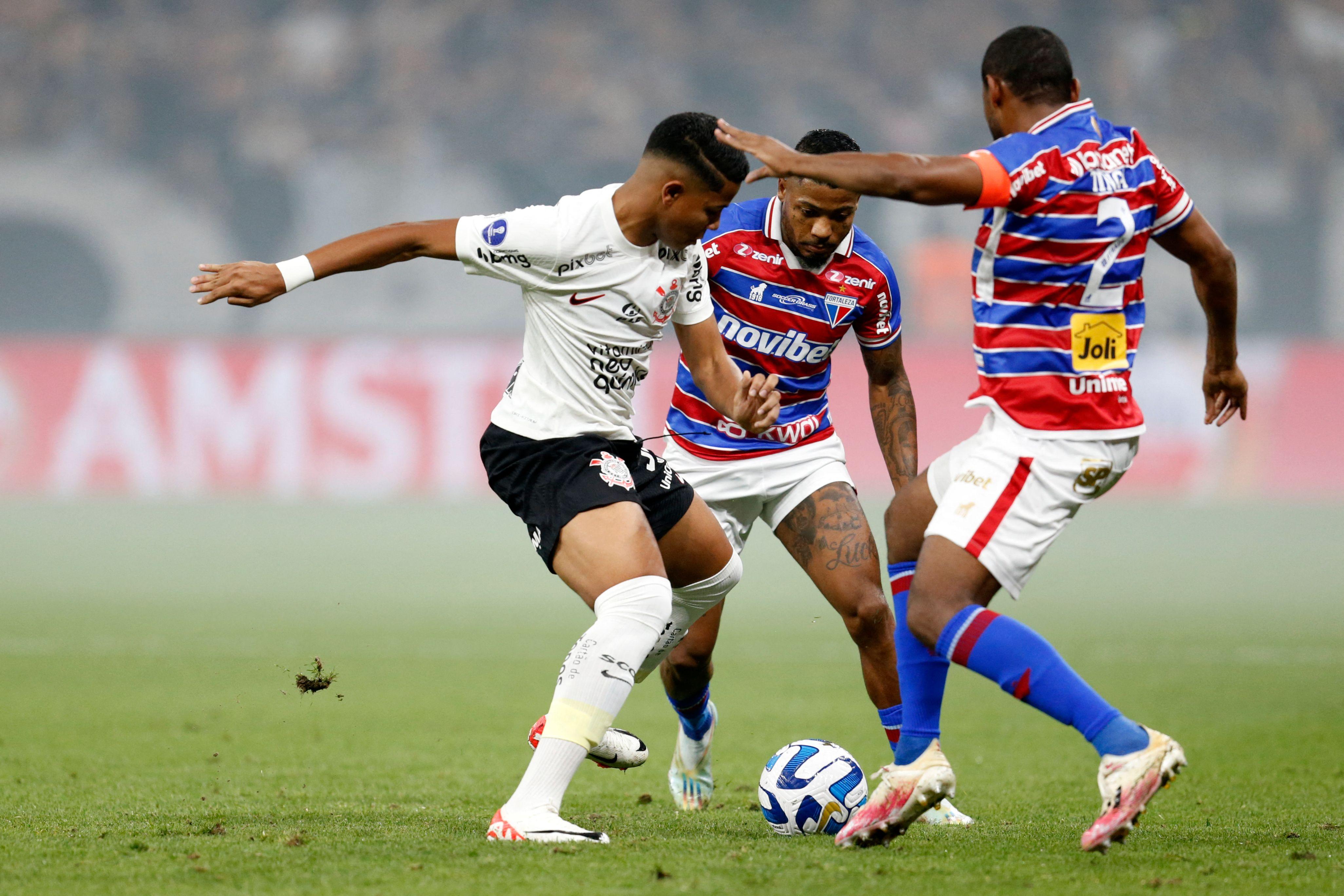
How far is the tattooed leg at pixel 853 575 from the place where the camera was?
16.8 ft

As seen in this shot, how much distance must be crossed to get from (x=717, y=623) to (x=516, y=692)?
2.69 meters

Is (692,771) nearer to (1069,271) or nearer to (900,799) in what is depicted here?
(900,799)

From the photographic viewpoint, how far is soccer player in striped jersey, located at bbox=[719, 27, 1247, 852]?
12.6ft

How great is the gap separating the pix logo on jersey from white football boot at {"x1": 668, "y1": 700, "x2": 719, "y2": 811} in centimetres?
203

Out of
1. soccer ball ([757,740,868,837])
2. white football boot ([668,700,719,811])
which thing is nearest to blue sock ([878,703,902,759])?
soccer ball ([757,740,868,837])

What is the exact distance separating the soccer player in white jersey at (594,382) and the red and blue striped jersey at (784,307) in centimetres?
68

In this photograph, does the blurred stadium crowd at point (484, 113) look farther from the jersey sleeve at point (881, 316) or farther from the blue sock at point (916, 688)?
the blue sock at point (916, 688)

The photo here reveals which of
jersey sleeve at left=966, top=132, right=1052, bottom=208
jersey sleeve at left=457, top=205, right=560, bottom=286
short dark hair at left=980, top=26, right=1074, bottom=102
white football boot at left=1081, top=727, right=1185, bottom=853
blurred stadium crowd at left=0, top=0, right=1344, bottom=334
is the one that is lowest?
white football boot at left=1081, top=727, right=1185, bottom=853

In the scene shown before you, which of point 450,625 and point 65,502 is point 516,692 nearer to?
point 450,625

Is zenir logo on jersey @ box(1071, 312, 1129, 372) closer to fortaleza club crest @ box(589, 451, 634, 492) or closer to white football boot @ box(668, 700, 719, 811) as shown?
fortaleza club crest @ box(589, 451, 634, 492)

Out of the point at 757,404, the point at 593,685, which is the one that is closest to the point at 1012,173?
the point at 757,404

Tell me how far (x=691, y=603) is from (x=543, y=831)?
3.89 ft

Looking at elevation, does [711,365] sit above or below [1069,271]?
below

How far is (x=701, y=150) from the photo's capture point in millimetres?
4277
